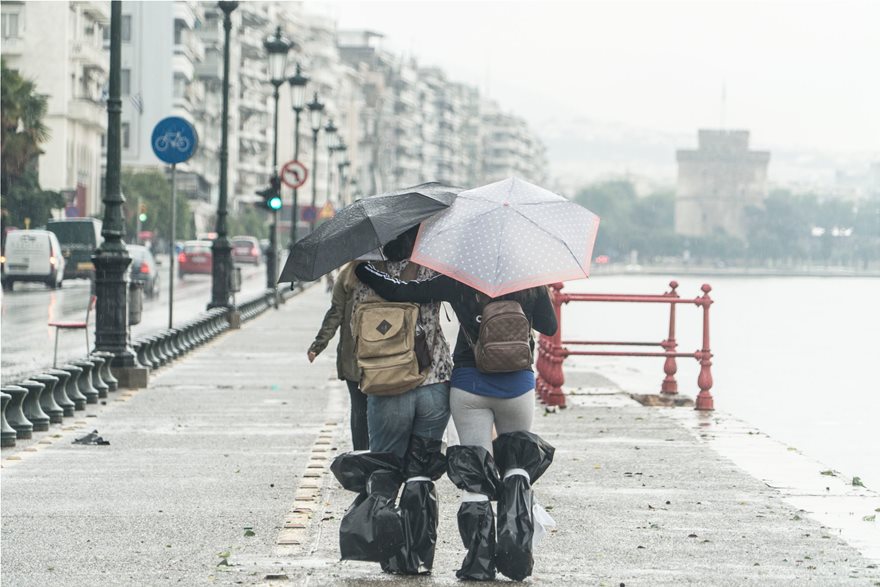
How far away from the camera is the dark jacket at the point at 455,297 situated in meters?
7.86

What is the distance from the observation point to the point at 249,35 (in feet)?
467

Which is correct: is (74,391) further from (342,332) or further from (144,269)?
(144,269)

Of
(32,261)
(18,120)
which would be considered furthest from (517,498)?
(18,120)

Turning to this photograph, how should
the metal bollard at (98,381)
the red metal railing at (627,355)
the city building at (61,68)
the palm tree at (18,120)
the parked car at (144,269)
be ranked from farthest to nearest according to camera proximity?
the city building at (61,68) < the palm tree at (18,120) < the parked car at (144,269) < the metal bollard at (98,381) < the red metal railing at (627,355)

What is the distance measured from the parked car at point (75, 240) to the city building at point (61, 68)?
1977 cm

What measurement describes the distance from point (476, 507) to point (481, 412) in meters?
0.38

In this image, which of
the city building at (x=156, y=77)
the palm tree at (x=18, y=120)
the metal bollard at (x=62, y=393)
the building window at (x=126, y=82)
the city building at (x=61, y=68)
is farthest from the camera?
the building window at (x=126, y=82)

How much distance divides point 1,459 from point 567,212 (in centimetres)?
533

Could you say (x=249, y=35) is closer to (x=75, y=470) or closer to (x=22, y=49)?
(x=22, y=49)

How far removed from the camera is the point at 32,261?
4875cm

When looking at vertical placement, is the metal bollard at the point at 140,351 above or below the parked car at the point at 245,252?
above

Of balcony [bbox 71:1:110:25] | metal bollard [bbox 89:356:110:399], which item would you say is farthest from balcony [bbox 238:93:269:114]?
metal bollard [bbox 89:356:110:399]

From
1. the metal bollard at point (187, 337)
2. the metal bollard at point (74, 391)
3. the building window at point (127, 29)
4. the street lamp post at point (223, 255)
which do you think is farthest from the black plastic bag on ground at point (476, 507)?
the building window at point (127, 29)

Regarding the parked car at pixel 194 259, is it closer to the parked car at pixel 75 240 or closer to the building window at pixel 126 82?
the parked car at pixel 75 240
